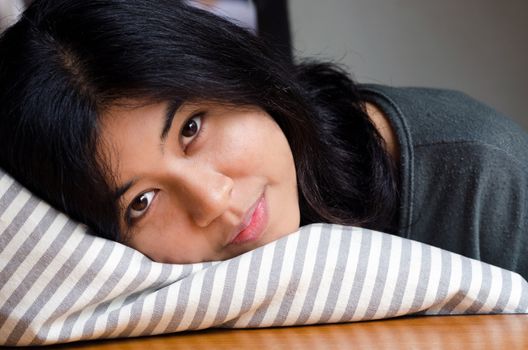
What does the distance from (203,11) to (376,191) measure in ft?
1.05

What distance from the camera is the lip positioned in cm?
83

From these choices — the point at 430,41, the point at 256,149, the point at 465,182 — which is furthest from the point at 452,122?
the point at 430,41

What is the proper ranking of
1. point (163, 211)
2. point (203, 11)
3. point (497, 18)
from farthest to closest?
point (497, 18), point (203, 11), point (163, 211)

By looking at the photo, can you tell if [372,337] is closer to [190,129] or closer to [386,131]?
[190,129]

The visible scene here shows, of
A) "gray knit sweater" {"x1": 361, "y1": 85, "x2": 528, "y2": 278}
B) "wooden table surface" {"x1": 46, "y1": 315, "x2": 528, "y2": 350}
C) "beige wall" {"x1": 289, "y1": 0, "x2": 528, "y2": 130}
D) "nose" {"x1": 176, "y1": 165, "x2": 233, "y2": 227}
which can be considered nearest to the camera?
"wooden table surface" {"x1": 46, "y1": 315, "x2": 528, "y2": 350}

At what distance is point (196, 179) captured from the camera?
80 cm

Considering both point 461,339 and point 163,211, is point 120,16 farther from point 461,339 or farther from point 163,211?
point 461,339

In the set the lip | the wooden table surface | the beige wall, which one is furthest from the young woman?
the beige wall

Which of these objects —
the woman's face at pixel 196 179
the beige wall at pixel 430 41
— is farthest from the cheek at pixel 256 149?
the beige wall at pixel 430 41

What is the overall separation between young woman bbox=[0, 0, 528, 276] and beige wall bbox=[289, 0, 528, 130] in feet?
2.99

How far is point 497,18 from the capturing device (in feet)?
6.18

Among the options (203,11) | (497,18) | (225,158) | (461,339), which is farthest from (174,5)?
(497,18)

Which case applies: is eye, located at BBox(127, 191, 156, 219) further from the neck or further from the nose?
the neck

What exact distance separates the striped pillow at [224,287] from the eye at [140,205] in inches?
2.6
